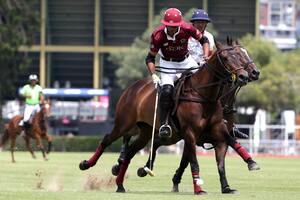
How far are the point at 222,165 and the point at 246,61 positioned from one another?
154 centimetres

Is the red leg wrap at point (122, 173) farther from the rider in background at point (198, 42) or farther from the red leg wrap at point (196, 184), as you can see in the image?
the red leg wrap at point (196, 184)

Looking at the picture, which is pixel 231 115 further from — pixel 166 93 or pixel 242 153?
pixel 166 93

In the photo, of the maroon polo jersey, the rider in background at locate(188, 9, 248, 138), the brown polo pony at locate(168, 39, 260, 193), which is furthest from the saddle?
the rider in background at locate(188, 9, 248, 138)

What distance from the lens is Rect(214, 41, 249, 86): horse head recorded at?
50.1 ft

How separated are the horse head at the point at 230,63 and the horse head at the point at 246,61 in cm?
4

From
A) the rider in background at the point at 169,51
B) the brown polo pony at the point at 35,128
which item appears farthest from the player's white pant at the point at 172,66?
the brown polo pony at the point at 35,128

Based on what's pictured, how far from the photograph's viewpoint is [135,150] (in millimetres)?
17078

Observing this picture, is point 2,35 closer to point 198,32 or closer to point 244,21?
point 244,21

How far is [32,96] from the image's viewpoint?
32.5 m

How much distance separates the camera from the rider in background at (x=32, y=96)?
1259 inches

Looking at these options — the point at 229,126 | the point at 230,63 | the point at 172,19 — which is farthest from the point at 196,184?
the point at 229,126

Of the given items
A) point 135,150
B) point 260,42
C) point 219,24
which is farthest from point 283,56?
point 135,150

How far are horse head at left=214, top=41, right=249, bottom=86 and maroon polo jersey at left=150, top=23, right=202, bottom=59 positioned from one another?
1.56ft

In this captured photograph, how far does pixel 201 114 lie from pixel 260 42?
48867 millimetres
